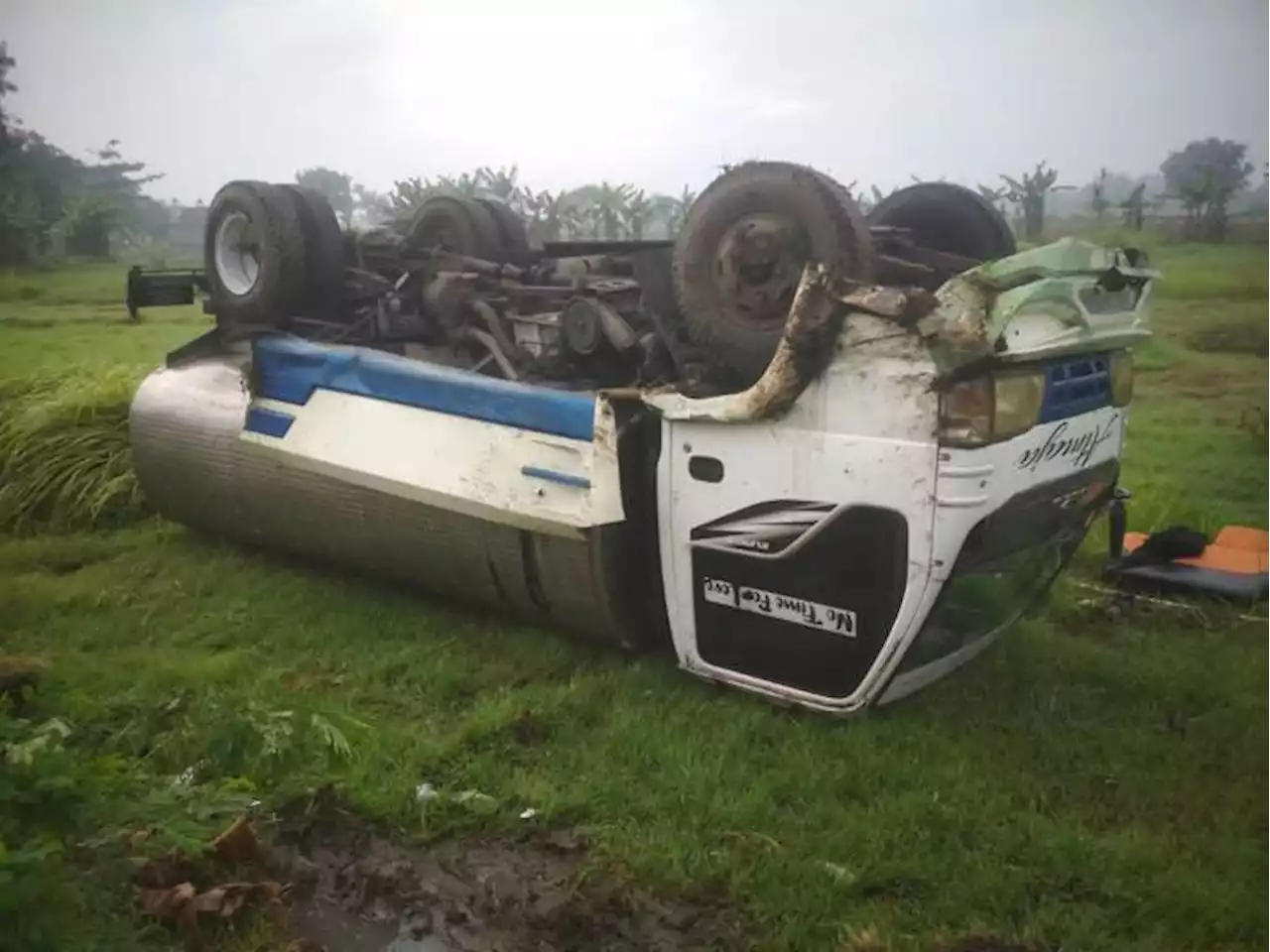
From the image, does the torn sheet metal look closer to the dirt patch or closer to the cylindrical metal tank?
the cylindrical metal tank

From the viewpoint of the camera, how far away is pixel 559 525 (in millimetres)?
3070

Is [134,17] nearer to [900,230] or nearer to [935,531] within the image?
[900,230]

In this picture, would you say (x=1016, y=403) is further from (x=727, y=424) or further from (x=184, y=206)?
(x=184, y=206)

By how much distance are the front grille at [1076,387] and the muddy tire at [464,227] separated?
2.06m

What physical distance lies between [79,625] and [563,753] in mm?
1732

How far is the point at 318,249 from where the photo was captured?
13.2 ft

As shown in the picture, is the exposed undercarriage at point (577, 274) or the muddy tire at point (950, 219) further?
the muddy tire at point (950, 219)

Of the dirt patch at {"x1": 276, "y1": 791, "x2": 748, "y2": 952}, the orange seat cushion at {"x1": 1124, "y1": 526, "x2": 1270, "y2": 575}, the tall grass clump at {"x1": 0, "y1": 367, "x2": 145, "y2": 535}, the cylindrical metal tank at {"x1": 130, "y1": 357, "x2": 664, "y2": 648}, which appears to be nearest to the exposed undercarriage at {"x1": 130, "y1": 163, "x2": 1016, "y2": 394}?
the cylindrical metal tank at {"x1": 130, "y1": 357, "x2": 664, "y2": 648}

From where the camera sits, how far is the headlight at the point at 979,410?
2529 mm

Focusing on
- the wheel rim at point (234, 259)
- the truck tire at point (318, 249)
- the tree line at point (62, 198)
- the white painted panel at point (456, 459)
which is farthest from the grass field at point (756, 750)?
the tree line at point (62, 198)

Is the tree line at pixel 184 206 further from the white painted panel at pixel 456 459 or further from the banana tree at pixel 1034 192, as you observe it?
the white painted panel at pixel 456 459

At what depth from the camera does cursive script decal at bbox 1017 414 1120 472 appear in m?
2.71

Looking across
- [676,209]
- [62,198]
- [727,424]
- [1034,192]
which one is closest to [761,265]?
[727,424]

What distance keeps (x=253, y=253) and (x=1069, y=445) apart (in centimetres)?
268
